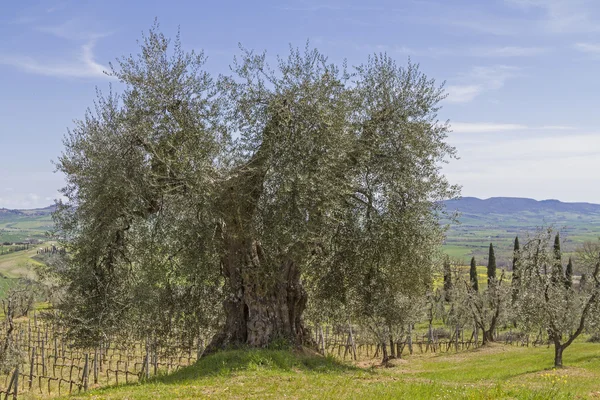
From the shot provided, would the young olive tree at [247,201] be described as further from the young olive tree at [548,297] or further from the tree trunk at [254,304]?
the young olive tree at [548,297]

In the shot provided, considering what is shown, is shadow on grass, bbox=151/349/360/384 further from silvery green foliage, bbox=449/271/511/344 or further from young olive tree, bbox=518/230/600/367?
silvery green foliage, bbox=449/271/511/344

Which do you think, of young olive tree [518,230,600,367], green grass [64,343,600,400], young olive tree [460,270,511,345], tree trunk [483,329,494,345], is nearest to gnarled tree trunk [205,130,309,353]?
green grass [64,343,600,400]

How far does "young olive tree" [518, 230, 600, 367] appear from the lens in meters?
33.5

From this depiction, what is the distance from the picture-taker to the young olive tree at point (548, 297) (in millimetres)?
33500

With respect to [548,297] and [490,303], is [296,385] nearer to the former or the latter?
[548,297]

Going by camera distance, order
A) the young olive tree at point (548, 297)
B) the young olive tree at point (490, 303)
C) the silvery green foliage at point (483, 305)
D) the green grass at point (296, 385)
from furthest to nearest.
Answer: the silvery green foliage at point (483, 305), the young olive tree at point (490, 303), the young olive tree at point (548, 297), the green grass at point (296, 385)

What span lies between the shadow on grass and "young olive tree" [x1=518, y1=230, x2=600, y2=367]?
19.2 meters

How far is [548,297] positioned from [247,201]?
24.5 m

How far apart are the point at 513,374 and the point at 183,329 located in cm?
2089

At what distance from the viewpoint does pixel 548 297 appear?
111ft

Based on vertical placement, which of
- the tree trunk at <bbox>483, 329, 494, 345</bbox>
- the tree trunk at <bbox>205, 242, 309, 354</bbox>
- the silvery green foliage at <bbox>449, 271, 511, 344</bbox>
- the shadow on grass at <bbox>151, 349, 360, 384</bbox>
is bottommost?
the tree trunk at <bbox>483, 329, 494, 345</bbox>

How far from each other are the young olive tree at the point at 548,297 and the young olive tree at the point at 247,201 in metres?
14.7

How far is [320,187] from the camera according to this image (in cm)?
1805

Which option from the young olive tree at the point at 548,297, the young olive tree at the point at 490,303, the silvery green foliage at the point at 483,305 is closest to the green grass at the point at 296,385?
the young olive tree at the point at 548,297
